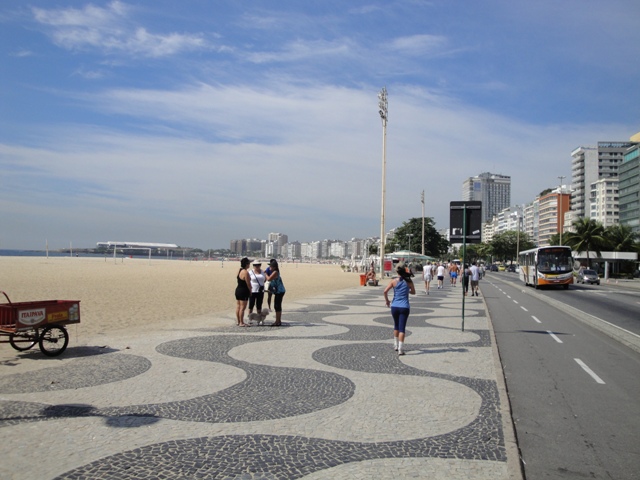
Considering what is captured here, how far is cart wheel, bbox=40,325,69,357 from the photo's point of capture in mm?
8540

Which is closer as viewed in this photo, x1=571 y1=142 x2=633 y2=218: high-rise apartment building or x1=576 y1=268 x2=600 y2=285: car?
x1=576 y1=268 x2=600 y2=285: car

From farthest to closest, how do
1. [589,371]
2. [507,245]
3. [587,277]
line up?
[507,245] < [587,277] < [589,371]

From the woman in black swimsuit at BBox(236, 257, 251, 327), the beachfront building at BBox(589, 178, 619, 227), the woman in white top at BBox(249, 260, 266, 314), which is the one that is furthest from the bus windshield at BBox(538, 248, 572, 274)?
the beachfront building at BBox(589, 178, 619, 227)

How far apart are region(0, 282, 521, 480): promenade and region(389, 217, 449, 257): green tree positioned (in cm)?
8863

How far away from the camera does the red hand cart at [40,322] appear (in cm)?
813

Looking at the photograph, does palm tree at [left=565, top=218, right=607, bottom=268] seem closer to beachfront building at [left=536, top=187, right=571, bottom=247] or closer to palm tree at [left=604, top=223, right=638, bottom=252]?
palm tree at [left=604, top=223, right=638, bottom=252]

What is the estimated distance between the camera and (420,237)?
9781cm

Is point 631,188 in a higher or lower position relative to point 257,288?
higher

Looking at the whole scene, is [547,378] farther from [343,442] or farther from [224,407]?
[224,407]

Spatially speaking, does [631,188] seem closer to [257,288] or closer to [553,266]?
[553,266]

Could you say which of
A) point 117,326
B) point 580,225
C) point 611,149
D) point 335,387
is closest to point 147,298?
point 117,326

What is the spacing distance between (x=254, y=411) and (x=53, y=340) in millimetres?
4758

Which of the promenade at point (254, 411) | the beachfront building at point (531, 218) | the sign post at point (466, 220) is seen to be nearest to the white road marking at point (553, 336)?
the promenade at point (254, 411)

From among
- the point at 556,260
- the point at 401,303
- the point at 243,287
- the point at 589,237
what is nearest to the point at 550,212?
the point at 589,237
